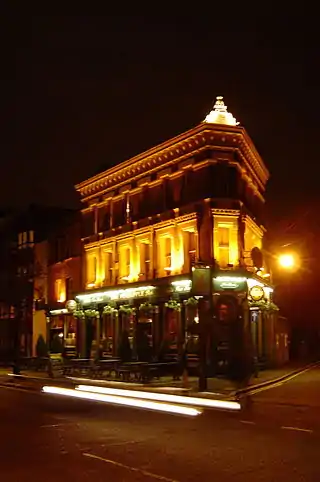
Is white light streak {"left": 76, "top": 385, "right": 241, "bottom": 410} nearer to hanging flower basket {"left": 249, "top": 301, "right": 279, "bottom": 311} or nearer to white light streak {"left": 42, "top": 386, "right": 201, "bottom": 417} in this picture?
white light streak {"left": 42, "top": 386, "right": 201, "bottom": 417}

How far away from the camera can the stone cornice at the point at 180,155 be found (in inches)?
1345

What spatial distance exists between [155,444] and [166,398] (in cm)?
936

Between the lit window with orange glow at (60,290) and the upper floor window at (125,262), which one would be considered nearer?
the upper floor window at (125,262)

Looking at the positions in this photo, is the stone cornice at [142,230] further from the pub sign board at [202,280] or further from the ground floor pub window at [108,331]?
the pub sign board at [202,280]

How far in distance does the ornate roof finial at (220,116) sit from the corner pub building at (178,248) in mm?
53

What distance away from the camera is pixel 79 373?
110ft

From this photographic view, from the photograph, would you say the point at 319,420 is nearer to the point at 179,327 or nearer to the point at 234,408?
the point at 234,408

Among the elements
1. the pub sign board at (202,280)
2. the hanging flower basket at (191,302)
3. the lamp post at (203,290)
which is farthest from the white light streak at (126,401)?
the hanging flower basket at (191,302)

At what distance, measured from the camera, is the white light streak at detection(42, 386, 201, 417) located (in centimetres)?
1812

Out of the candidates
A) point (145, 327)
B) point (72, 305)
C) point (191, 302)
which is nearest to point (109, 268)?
point (72, 305)

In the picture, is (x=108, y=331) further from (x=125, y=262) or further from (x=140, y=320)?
(x=125, y=262)

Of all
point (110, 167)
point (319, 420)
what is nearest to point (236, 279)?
point (110, 167)

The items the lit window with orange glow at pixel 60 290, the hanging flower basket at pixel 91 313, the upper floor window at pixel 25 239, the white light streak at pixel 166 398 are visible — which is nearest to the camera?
the white light streak at pixel 166 398

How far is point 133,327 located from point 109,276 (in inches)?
160
